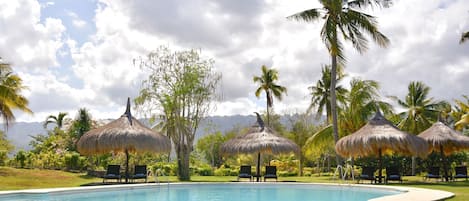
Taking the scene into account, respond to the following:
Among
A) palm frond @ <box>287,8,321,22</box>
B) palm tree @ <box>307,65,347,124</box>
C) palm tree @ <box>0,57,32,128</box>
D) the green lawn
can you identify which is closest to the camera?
the green lawn

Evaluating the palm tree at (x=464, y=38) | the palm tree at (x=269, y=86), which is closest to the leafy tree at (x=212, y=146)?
the palm tree at (x=269, y=86)

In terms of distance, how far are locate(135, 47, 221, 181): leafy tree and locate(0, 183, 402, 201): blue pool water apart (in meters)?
4.51

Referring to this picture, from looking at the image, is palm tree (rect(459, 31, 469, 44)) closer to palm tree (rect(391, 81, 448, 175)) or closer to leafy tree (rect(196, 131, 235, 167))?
palm tree (rect(391, 81, 448, 175))

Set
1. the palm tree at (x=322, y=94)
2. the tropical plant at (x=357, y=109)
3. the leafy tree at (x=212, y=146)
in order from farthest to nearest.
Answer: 1. the leafy tree at (x=212, y=146)
2. the palm tree at (x=322, y=94)
3. the tropical plant at (x=357, y=109)

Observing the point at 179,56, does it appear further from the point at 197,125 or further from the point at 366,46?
the point at 366,46

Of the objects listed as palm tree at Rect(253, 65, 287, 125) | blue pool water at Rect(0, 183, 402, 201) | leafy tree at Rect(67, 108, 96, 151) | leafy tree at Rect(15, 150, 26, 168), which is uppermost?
palm tree at Rect(253, 65, 287, 125)

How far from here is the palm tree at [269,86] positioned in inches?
1120

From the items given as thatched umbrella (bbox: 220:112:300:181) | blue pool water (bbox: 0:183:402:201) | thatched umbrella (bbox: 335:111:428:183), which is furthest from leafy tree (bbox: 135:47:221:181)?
thatched umbrella (bbox: 335:111:428:183)

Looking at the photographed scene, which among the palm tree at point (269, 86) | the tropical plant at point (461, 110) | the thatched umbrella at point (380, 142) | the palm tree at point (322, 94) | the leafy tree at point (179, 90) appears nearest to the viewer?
the thatched umbrella at point (380, 142)

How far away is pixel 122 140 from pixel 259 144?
191 inches

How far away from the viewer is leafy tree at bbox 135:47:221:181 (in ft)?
61.8

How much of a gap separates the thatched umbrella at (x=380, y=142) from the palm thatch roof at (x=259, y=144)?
2007mm

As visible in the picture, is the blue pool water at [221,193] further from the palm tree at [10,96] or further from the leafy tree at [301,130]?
the leafy tree at [301,130]

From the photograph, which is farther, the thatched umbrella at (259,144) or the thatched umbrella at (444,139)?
the thatched umbrella at (259,144)
